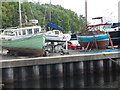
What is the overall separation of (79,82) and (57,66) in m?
2.05

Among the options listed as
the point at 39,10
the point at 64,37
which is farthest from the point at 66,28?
the point at 64,37

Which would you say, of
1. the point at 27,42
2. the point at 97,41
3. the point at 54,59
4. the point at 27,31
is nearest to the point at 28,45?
the point at 27,42

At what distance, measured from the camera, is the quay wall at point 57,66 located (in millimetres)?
16141

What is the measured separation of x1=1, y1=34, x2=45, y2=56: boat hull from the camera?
19652 mm

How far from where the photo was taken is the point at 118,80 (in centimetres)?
1761

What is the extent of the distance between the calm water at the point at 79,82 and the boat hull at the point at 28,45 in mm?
3406

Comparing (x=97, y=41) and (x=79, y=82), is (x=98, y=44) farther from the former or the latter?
(x=79, y=82)

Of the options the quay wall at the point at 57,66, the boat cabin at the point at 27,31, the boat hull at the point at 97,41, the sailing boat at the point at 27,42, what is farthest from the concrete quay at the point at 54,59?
the boat cabin at the point at 27,31

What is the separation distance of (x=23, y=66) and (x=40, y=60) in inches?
50.4

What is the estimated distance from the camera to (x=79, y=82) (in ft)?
56.6

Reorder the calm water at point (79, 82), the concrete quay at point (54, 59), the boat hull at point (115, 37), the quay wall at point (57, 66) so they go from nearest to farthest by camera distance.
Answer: the concrete quay at point (54, 59), the quay wall at point (57, 66), the calm water at point (79, 82), the boat hull at point (115, 37)

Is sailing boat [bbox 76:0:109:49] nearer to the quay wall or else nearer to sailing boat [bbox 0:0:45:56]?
the quay wall

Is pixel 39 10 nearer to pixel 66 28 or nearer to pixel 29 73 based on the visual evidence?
pixel 66 28

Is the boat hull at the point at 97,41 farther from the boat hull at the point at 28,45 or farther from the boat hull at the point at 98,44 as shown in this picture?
the boat hull at the point at 28,45
